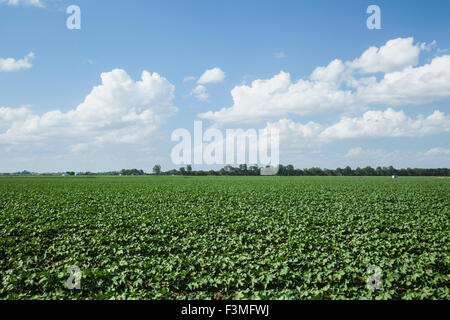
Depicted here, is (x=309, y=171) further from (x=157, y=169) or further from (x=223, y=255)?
(x=223, y=255)

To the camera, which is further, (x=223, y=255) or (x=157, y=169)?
(x=157, y=169)

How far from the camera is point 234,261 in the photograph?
9.44 metres

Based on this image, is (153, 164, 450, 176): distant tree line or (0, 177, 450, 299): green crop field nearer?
(0, 177, 450, 299): green crop field

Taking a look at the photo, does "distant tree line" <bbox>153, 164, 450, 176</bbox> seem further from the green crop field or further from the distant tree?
the green crop field

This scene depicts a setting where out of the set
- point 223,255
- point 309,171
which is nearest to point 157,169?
point 309,171

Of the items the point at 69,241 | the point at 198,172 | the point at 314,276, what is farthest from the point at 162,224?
the point at 198,172

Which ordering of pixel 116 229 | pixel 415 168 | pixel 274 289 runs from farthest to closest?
pixel 415 168
pixel 116 229
pixel 274 289

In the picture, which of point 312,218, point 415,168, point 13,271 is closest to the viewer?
point 13,271

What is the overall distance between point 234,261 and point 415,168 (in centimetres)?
18081

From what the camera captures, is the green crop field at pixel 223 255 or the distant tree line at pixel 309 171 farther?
the distant tree line at pixel 309 171

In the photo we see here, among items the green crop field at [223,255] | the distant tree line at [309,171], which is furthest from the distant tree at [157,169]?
the green crop field at [223,255]

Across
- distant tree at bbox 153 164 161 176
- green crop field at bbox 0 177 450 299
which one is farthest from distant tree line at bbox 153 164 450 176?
green crop field at bbox 0 177 450 299

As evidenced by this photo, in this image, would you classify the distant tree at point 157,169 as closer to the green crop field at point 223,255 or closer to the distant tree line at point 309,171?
the distant tree line at point 309,171
